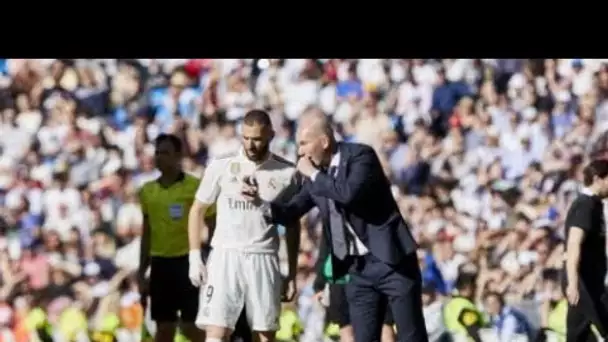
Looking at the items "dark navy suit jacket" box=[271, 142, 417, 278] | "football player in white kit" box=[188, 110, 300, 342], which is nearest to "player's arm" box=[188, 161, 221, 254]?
"football player in white kit" box=[188, 110, 300, 342]

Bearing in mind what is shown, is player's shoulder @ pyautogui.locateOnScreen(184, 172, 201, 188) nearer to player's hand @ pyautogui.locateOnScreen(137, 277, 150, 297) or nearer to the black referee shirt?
player's hand @ pyautogui.locateOnScreen(137, 277, 150, 297)

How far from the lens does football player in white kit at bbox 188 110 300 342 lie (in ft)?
29.1

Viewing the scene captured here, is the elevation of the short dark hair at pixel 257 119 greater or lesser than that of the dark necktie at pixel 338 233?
greater

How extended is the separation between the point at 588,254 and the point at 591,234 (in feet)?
0.54

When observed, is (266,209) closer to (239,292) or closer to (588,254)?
(239,292)

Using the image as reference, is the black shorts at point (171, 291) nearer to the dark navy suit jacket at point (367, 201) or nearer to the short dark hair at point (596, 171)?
the dark navy suit jacket at point (367, 201)

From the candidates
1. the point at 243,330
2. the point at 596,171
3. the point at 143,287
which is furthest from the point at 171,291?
the point at 596,171

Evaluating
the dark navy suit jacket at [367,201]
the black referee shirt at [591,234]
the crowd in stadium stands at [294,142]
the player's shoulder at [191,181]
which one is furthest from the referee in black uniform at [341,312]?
the crowd in stadium stands at [294,142]

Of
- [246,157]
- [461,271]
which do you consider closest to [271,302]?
[246,157]

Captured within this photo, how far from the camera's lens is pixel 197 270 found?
9.02 metres

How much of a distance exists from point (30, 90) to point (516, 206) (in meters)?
3.95

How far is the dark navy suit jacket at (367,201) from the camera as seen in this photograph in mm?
8211
